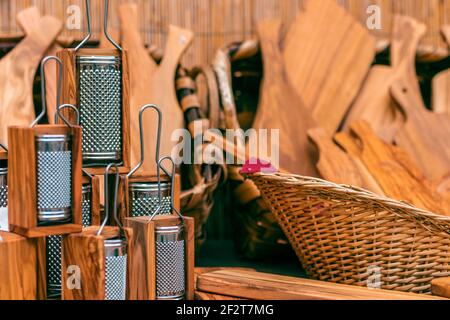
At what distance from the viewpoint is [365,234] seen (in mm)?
1062

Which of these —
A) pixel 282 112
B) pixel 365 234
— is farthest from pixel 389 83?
pixel 365 234

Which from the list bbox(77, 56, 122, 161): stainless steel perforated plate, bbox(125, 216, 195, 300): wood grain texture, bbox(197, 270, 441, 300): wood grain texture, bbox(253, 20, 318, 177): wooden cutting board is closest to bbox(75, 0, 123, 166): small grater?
bbox(77, 56, 122, 161): stainless steel perforated plate

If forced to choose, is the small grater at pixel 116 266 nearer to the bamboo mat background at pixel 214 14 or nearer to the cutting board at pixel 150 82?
the cutting board at pixel 150 82

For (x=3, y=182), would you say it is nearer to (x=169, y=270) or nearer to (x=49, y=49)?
(x=169, y=270)

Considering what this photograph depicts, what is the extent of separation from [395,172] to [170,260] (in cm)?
56

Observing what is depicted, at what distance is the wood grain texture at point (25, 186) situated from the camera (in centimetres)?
86

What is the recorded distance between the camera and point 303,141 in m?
1.49

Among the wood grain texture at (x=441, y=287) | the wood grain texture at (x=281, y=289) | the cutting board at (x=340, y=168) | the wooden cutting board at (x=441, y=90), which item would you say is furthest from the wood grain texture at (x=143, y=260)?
the wooden cutting board at (x=441, y=90)

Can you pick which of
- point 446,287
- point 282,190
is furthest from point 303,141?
point 446,287

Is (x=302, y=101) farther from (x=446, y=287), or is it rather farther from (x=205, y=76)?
(x=446, y=287)

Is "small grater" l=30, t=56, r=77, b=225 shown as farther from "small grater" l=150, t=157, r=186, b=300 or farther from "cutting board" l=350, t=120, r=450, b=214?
"cutting board" l=350, t=120, r=450, b=214

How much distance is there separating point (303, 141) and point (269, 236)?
0.65ft

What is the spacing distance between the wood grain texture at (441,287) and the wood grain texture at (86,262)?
43 cm

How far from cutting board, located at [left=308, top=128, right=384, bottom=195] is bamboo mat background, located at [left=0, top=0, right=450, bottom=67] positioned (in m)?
0.36
